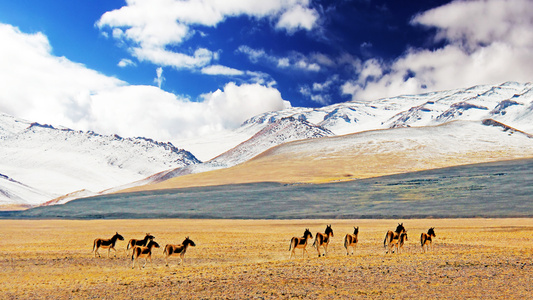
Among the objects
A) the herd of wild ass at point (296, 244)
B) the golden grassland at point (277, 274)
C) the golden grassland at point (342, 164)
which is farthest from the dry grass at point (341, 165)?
the herd of wild ass at point (296, 244)

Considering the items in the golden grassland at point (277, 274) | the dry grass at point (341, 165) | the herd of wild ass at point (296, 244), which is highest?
the dry grass at point (341, 165)

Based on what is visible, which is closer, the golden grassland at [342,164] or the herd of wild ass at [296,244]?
the herd of wild ass at [296,244]

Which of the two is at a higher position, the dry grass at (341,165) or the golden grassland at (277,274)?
the dry grass at (341,165)

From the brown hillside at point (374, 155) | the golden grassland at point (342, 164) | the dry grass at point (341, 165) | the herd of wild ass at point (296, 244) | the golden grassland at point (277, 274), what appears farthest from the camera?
the brown hillside at point (374, 155)

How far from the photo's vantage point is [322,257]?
2777 centimetres

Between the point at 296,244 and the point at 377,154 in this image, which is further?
the point at 377,154

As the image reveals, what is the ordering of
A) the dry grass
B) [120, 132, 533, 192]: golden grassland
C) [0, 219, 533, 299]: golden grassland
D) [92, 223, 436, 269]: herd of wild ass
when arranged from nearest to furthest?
[0, 219, 533, 299]: golden grassland < [92, 223, 436, 269]: herd of wild ass < the dry grass < [120, 132, 533, 192]: golden grassland

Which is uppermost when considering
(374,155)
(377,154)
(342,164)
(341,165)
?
(377,154)

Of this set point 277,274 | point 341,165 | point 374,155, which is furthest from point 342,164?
point 277,274

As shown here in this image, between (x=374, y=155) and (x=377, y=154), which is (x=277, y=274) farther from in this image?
(x=377, y=154)

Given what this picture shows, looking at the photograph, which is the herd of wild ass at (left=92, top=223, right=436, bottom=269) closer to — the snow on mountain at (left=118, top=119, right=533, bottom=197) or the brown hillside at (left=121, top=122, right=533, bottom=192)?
the snow on mountain at (left=118, top=119, right=533, bottom=197)

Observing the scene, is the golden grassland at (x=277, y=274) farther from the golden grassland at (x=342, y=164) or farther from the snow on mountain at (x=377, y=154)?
the golden grassland at (x=342, y=164)

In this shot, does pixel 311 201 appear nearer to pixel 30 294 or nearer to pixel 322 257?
pixel 322 257

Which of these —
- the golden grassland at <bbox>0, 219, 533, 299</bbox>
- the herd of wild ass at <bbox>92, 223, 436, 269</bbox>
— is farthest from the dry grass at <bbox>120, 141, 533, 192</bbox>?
the herd of wild ass at <bbox>92, 223, 436, 269</bbox>
